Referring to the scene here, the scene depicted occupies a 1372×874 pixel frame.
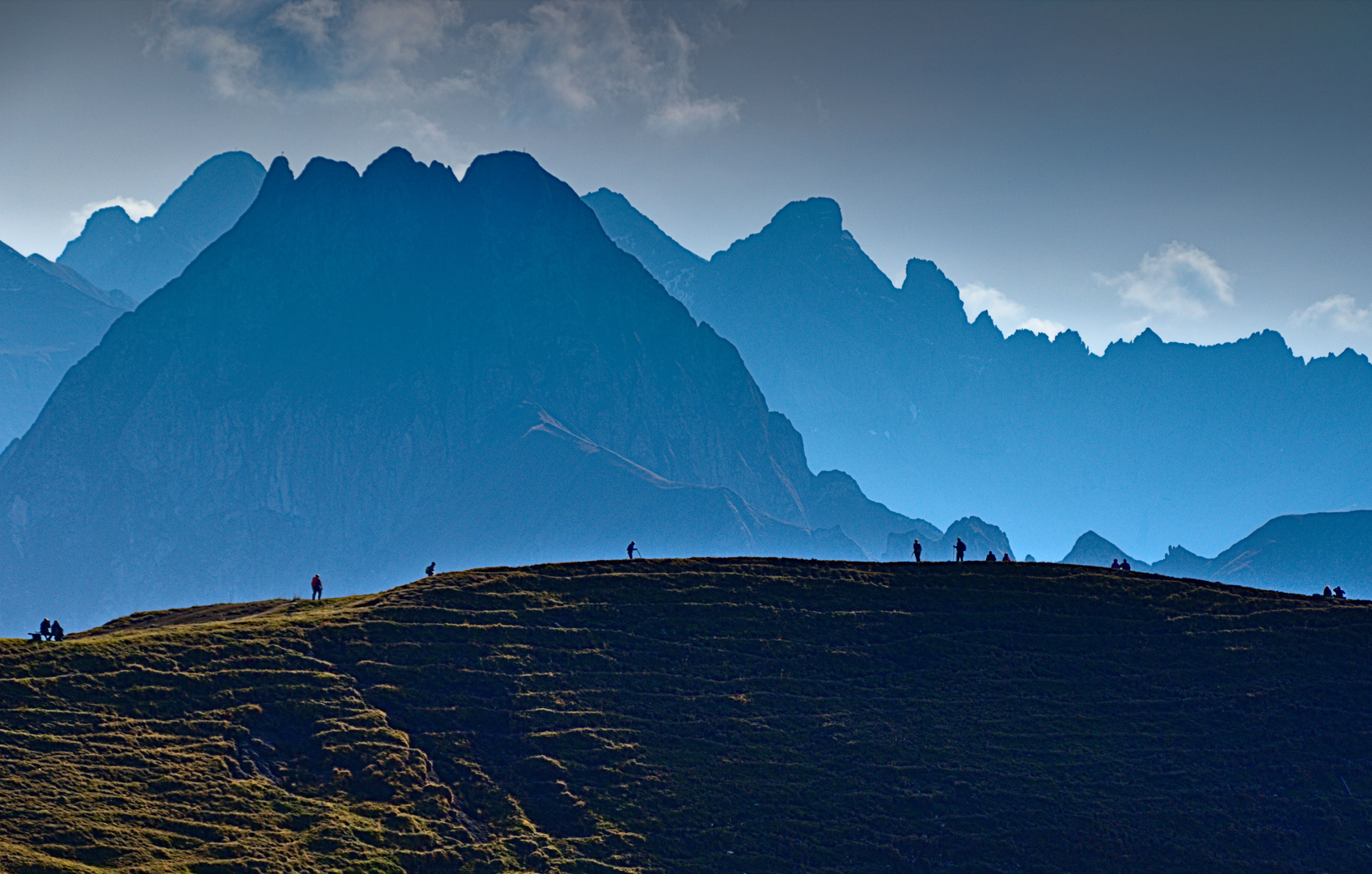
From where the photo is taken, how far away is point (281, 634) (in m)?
90.5

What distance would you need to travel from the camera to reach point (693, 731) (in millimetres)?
88438

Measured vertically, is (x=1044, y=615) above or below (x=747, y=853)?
above

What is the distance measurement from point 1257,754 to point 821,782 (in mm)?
31666

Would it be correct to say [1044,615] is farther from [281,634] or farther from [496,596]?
[281,634]

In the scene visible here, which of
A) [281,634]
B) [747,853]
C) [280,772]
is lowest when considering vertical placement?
[747,853]

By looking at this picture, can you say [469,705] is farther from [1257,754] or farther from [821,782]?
[1257,754]

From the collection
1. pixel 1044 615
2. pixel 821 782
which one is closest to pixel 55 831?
pixel 821 782

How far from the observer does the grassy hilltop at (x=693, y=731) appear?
73.4 meters

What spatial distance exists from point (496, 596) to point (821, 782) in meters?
30.6

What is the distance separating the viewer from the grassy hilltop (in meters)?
73.4

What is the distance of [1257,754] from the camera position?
9250 centimetres

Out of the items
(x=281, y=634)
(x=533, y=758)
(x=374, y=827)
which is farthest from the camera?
→ (x=281, y=634)

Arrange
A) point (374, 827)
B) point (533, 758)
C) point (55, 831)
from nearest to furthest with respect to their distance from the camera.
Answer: point (55, 831) < point (374, 827) < point (533, 758)

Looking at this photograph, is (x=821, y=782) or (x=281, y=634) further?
(x=281, y=634)
